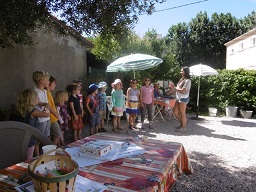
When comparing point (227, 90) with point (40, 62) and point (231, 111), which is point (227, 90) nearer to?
point (231, 111)

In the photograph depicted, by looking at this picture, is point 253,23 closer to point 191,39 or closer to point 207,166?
point 191,39

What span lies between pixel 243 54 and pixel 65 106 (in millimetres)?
18982

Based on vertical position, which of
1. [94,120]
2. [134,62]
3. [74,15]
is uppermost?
[74,15]

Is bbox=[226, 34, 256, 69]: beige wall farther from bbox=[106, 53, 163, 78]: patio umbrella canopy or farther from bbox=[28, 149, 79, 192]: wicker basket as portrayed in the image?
bbox=[28, 149, 79, 192]: wicker basket

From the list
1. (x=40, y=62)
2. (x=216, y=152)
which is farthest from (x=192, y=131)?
(x=40, y=62)

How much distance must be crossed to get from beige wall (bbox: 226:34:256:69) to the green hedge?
686cm

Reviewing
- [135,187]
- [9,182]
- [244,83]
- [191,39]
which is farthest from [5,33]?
[191,39]

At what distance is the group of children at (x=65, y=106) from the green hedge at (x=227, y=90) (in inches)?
221

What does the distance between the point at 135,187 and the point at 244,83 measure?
1131 cm

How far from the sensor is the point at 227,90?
453 inches

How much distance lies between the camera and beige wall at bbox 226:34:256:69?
17627 millimetres

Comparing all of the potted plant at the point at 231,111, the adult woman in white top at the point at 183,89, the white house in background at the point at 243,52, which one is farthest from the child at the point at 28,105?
the white house in background at the point at 243,52

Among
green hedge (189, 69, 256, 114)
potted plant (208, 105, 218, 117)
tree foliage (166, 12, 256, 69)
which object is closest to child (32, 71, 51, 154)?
potted plant (208, 105, 218, 117)

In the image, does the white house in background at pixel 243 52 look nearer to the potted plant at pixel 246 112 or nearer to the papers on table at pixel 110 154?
the potted plant at pixel 246 112
